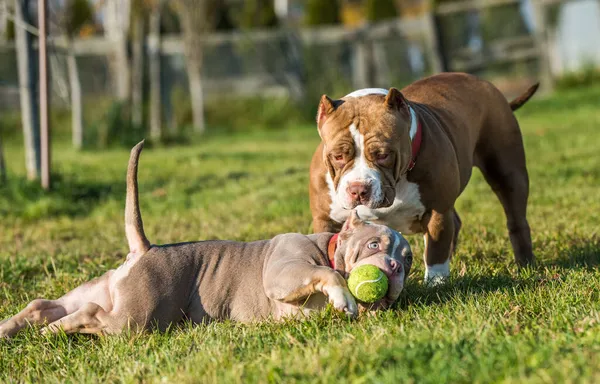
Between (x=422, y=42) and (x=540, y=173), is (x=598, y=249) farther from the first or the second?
(x=422, y=42)

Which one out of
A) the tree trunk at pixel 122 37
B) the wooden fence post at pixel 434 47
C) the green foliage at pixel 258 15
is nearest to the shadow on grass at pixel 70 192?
the tree trunk at pixel 122 37

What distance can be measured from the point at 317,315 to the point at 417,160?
1.20 meters

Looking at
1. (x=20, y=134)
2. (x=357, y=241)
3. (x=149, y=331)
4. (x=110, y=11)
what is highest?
(x=110, y=11)

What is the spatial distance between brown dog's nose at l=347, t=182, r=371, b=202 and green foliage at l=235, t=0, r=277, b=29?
20.0m

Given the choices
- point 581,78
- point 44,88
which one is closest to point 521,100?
point 44,88

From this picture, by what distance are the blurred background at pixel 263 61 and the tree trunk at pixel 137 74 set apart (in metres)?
0.03

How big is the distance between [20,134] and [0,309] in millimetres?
15486

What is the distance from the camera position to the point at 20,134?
18.9 meters

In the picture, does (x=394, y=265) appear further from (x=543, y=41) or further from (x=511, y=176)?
(x=543, y=41)

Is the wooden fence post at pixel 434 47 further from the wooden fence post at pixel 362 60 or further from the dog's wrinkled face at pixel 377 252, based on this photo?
the dog's wrinkled face at pixel 377 252

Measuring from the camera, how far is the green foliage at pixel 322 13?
2491 centimetres

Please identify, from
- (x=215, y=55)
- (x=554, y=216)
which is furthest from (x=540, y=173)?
(x=215, y=55)

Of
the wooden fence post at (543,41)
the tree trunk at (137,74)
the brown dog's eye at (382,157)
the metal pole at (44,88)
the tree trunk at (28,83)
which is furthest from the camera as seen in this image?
the wooden fence post at (543,41)

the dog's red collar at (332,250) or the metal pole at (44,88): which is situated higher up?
the metal pole at (44,88)
